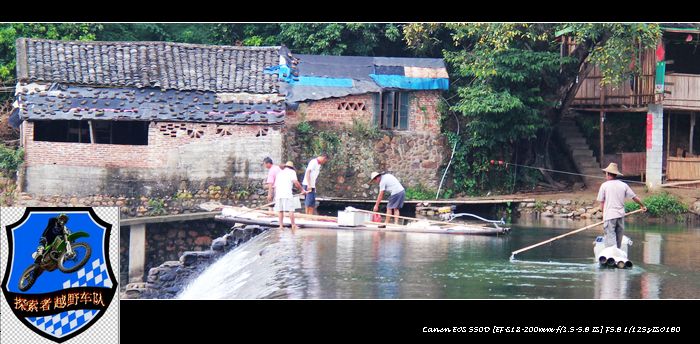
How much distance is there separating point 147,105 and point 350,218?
6229mm

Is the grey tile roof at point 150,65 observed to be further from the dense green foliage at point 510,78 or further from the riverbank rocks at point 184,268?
the riverbank rocks at point 184,268

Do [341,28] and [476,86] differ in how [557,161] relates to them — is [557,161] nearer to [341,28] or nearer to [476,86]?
[476,86]

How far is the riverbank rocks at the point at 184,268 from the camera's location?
55.7 ft

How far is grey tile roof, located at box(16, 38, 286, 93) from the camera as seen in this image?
70.0 feet

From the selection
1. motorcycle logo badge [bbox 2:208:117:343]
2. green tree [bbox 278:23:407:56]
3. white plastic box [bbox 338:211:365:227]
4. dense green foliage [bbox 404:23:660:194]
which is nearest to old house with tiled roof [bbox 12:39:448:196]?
green tree [bbox 278:23:407:56]

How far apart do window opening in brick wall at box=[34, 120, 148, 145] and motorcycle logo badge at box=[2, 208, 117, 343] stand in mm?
12657

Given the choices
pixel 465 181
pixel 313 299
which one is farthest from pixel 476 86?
pixel 313 299

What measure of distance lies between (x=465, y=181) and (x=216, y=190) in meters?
5.93

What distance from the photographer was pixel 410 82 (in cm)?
2372

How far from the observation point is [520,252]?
15469mm

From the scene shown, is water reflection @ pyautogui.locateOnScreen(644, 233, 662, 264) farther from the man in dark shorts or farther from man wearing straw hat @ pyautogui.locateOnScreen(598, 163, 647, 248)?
the man in dark shorts

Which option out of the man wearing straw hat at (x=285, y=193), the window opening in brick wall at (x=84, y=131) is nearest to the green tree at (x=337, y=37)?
the window opening in brick wall at (x=84, y=131)

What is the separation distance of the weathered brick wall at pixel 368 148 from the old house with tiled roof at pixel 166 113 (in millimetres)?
32

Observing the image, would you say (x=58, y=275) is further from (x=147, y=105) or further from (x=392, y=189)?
(x=147, y=105)
